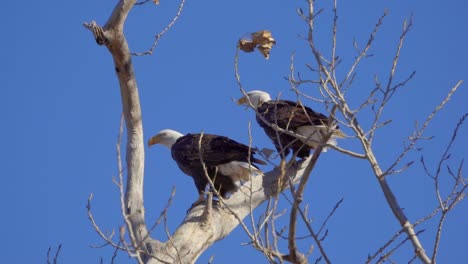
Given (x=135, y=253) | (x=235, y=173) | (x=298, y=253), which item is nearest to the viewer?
(x=135, y=253)

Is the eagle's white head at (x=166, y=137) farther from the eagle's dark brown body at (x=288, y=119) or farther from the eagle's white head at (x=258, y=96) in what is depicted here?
the eagle's dark brown body at (x=288, y=119)

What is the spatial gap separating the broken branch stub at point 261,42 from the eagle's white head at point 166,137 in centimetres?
370

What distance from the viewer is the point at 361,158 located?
4.24m

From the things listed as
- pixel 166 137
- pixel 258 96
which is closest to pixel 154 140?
pixel 166 137

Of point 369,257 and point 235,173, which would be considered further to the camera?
point 235,173

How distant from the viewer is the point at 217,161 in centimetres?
762

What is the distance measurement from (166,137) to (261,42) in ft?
12.9

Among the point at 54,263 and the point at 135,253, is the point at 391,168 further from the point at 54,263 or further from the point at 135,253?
the point at 54,263

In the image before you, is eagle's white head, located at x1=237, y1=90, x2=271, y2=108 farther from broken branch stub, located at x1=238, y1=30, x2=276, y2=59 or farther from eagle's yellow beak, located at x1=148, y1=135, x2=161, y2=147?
broken branch stub, located at x1=238, y1=30, x2=276, y2=59

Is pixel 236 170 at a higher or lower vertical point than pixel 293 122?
lower

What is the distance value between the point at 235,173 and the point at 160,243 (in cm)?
223

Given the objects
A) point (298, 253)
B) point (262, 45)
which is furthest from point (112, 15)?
point (298, 253)

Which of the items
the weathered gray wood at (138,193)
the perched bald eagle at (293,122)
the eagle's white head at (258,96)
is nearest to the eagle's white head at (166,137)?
the eagle's white head at (258,96)

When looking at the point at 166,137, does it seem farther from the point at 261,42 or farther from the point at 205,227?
the point at 261,42
